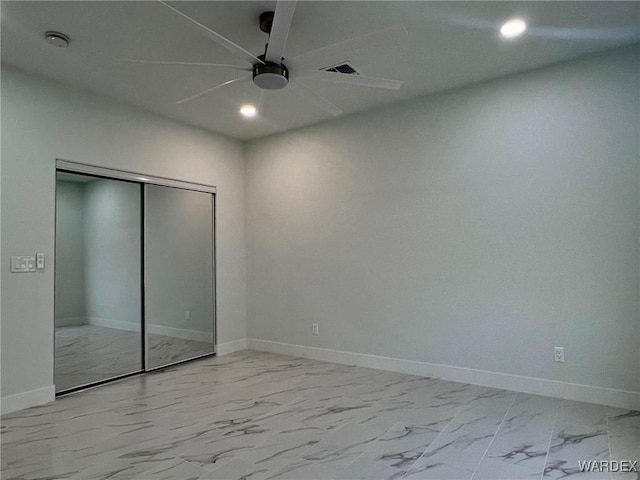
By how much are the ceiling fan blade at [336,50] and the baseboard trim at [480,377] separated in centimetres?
293

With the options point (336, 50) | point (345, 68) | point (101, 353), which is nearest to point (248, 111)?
point (345, 68)

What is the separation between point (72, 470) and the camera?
2270 mm

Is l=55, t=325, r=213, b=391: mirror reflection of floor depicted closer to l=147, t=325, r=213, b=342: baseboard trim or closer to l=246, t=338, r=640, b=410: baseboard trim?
l=147, t=325, r=213, b=342: baseboard trim

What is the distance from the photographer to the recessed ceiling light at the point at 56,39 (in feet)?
9.00

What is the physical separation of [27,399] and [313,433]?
94.4 inches

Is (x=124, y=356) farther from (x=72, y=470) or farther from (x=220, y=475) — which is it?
(x=220, y=475)

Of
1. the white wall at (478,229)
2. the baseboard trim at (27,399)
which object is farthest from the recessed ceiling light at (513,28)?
the baseboard trim at (27,399)

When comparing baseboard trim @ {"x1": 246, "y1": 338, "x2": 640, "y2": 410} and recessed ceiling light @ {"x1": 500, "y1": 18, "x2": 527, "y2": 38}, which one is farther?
baseboard trim @ {"x1": 246, "y1": 338, "x2": 640, "y2": 410}

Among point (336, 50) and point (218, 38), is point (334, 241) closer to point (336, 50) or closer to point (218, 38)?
point (336, 50)

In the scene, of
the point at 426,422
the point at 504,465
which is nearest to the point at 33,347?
the point at 426,422

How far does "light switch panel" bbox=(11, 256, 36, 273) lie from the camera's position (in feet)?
10.4

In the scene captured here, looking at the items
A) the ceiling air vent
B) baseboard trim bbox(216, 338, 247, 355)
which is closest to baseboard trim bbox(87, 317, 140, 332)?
baseboard trim bbox(216, 338, 247, 355)

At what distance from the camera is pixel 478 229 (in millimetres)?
3621

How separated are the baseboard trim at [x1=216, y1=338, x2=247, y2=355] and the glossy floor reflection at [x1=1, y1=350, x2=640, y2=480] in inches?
42.4
